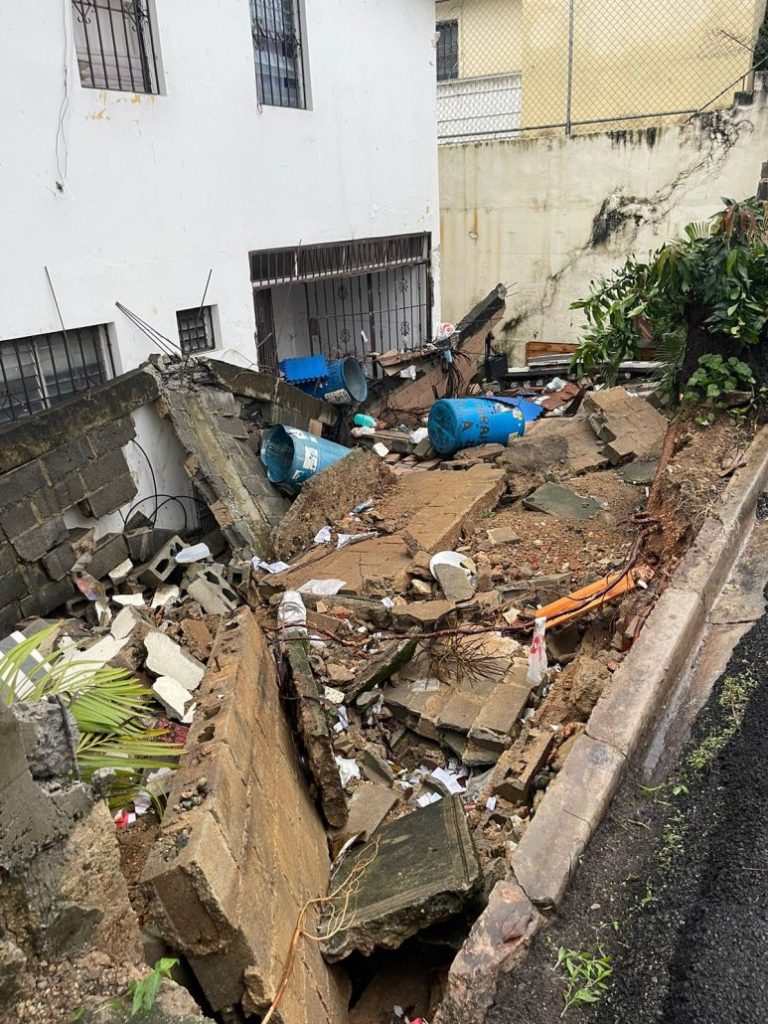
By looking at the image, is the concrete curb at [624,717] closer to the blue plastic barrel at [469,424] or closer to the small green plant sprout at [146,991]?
the small green plant sprout at [146,991]

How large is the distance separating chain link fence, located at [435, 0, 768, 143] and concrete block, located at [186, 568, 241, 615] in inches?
435

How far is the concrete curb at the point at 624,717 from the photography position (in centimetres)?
280

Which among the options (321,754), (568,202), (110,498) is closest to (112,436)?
(110,498)

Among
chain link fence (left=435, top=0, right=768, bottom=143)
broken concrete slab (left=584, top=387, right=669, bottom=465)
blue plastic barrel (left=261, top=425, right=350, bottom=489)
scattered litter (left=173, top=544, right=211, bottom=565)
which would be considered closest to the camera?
scattered litter (left=173, top=544, right=211, bottom=565)

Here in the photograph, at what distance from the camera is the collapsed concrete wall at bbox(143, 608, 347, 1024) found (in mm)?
2346

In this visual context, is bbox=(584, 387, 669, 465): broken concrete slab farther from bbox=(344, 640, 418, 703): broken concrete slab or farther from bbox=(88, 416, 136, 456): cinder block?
bbox=(88, 416, 136, 456): cinder block

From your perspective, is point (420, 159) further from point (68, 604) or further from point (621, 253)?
point (68, 604)

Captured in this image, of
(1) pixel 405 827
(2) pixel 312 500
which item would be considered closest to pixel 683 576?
(1) pixel 405 827

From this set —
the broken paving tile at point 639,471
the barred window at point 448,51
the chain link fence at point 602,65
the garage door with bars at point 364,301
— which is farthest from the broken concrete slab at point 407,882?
the barred window at point 448,51

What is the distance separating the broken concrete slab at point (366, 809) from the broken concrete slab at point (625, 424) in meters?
5.55

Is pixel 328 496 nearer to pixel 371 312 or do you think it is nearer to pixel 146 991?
pixel 371 312

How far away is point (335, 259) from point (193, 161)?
8.99 ft

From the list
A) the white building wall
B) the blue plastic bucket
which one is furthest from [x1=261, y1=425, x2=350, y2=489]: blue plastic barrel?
the blue plastic bucket

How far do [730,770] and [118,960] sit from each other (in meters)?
2.46
